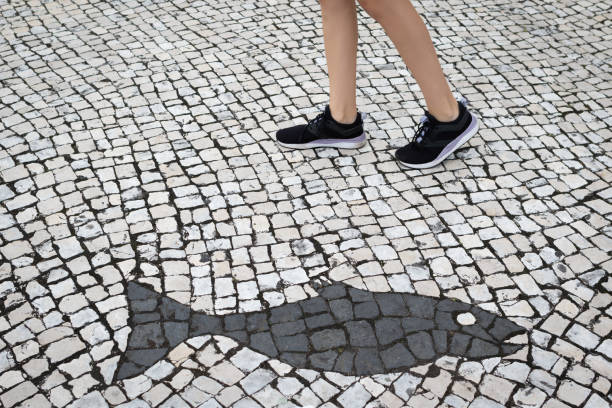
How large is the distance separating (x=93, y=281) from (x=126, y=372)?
644 mm

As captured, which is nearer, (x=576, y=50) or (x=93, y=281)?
(x=93, y=281)

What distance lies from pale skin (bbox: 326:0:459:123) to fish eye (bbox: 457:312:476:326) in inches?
56.2

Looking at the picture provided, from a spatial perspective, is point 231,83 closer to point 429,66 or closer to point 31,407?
point 429,66

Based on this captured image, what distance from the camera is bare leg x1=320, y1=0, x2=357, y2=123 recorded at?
13.0 ft

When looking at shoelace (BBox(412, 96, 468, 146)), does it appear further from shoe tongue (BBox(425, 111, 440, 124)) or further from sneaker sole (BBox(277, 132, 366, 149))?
sneaker sole (BBox(277, 132, 366, 149))


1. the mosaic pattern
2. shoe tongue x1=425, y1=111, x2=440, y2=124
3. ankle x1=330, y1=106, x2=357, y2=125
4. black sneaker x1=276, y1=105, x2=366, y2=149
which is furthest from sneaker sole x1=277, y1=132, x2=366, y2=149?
the mosaic pattern

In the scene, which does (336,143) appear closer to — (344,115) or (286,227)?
(344,115)

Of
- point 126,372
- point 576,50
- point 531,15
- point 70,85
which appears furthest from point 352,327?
point 531,15

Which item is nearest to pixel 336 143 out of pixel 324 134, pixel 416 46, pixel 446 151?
pixel 324 134

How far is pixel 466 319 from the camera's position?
3254mm

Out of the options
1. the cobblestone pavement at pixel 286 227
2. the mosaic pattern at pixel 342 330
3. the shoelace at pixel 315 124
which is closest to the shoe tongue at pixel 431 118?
the cobblestone pavement at pixel 286 227

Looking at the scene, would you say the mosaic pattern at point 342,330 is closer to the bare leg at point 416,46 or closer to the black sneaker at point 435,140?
the black sneaker at point 435,140

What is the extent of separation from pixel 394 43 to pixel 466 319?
170 cm

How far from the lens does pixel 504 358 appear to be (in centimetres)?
307
